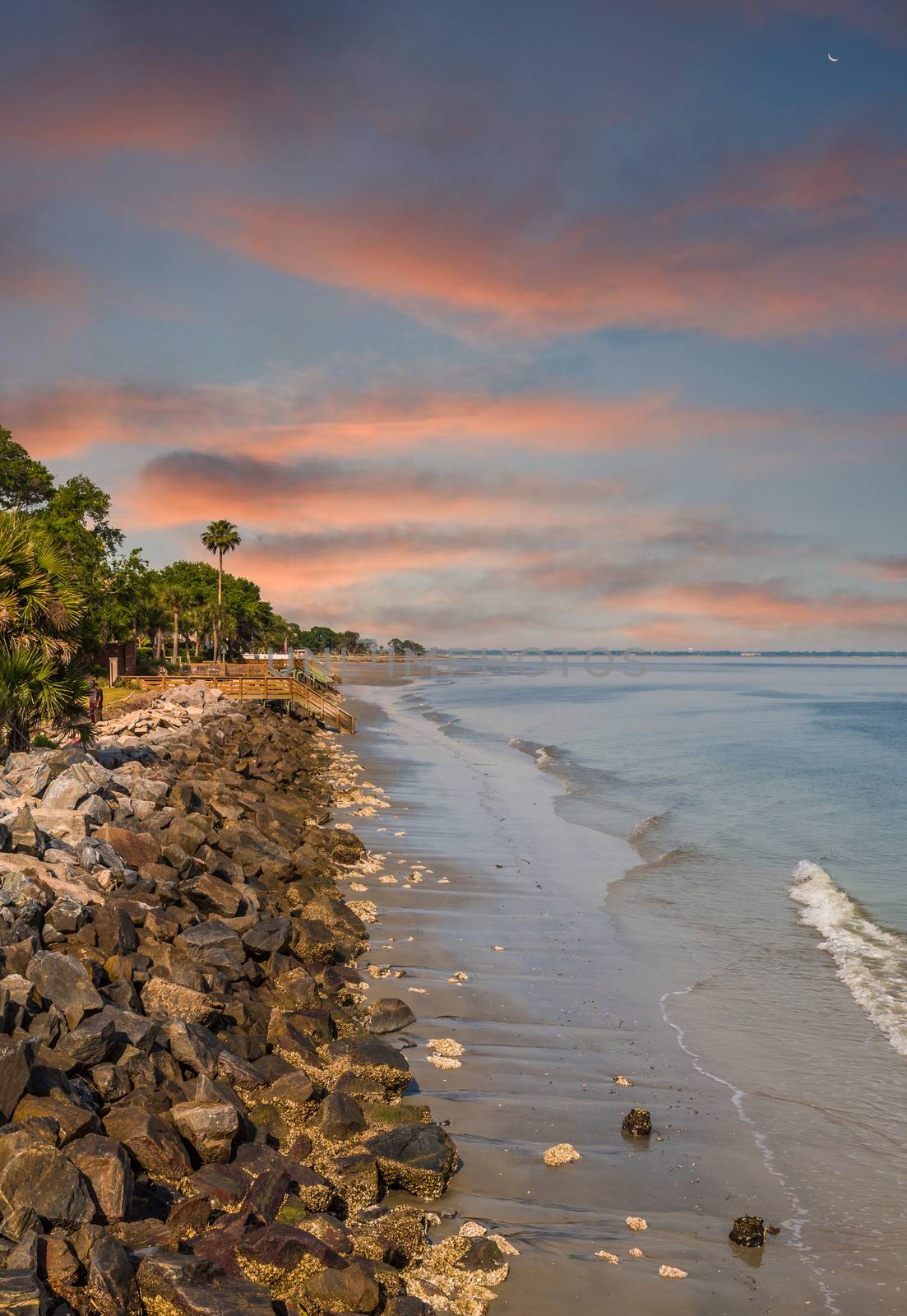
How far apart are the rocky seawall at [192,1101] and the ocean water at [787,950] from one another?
2.89m

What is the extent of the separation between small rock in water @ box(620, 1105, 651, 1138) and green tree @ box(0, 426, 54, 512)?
47.7 metres

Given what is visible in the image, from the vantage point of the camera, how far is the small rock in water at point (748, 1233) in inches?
263

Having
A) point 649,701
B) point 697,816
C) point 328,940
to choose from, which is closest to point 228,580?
point 649,701

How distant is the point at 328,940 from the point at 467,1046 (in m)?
2.78

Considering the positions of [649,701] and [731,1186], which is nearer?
[731,1186]

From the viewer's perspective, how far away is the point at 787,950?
1418 centimetres

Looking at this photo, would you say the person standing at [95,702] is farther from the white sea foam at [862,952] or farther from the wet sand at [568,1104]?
the white sea foam at [862,952]

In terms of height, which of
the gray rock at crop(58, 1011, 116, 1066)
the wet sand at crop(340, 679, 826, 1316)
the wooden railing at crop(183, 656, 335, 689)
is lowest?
the wet sand at crop(340, 679, 826, 1316)

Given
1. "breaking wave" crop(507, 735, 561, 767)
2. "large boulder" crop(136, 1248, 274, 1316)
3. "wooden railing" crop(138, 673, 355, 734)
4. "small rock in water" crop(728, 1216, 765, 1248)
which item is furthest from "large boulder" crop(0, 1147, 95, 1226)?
"wooden railing" crop(138, 673, 355, 734)

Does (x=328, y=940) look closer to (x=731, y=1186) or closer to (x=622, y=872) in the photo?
(x=731, y=1186)

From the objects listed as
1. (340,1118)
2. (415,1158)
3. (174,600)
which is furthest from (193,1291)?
(174,600)

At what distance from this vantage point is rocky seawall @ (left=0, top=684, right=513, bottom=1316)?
5434mm

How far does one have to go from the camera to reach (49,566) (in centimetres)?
1680

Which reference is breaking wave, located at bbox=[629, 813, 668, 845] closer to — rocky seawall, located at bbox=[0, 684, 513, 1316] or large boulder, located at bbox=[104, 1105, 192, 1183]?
rocky seawall, located at bbox=[0, 684, 513, 1316]
